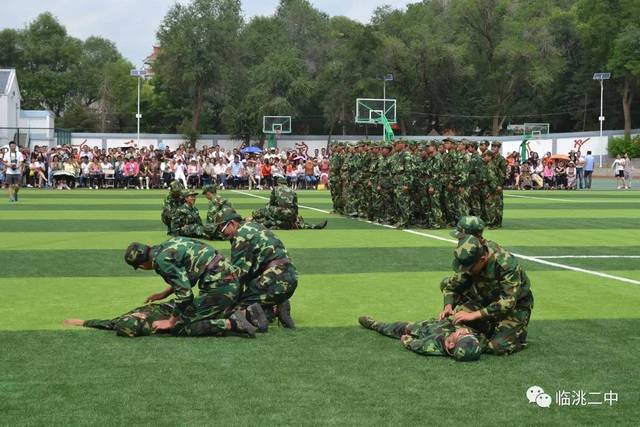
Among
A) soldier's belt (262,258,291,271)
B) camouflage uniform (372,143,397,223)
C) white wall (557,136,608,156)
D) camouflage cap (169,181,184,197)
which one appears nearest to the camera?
soldier's belt (262,258,291,271)

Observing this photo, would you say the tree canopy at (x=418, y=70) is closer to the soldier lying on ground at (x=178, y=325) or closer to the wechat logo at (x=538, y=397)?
the soldier lying on ground at (x=178, y=325)

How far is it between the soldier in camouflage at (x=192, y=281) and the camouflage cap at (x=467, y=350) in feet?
6.85

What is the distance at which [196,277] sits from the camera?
8.80 metres

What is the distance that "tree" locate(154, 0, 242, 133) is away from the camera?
8400cm

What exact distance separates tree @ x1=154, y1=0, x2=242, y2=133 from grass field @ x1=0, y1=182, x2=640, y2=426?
227 feet

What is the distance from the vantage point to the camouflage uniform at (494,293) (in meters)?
8.16

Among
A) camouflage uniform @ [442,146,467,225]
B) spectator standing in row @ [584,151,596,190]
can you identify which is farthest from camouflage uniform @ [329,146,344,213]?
spectator standing in row @ [584,151,596,190]

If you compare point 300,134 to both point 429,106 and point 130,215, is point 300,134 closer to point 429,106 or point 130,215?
point 429,106

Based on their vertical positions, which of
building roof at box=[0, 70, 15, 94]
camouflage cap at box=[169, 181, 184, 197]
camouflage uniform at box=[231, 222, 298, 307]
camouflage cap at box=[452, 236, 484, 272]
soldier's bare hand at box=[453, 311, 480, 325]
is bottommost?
soldier's bare hand at box=[453, 311, 480, 325]

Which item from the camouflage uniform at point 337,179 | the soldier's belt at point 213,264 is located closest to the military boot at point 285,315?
the soldier's belt at point 213,264

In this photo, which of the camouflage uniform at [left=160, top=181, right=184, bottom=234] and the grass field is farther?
the camouflage uniform at [left=160, top=181, right=184, bottom=234]

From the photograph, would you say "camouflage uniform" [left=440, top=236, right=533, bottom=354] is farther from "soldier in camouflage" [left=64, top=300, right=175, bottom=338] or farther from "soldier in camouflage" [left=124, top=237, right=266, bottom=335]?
"soldier in camouflage" [left=64, top=300, right=175, bottom=338]

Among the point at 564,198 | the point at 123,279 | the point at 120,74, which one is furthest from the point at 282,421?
the point at 120,74

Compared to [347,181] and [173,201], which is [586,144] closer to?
[347,181]
